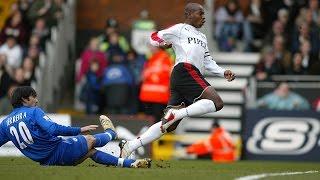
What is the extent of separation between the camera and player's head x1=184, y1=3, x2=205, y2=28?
567 inches

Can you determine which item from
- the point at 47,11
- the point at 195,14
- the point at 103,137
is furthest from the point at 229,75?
the point at 47,11

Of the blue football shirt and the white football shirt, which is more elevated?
the white football shirt

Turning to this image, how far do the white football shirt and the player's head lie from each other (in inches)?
2.9

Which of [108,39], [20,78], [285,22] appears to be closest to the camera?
[20,78]

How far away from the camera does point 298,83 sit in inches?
873

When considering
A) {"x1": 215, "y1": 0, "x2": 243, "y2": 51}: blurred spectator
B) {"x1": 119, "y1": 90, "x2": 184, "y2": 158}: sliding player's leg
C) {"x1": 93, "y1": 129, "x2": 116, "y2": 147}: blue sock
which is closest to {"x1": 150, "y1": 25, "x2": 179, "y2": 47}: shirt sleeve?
{"x1": 119, "y1": 90, "x2": 184, "y2": 158}: sliding player's leg

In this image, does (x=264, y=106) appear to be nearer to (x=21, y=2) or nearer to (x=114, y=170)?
(x=21, y=2)

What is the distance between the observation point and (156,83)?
21.9 metres

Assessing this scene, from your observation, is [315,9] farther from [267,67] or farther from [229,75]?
[229,75]

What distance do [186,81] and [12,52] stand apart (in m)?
10.2

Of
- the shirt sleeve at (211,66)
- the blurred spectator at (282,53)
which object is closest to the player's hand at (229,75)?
the shirt sleeve at (211,66)

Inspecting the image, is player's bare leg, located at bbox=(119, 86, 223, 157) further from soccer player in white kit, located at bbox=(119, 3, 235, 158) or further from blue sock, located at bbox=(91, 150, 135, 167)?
blue sock, located at bbox=(91, 150, 135, 167)

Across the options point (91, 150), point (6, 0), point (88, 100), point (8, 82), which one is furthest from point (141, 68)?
point (91, 150)

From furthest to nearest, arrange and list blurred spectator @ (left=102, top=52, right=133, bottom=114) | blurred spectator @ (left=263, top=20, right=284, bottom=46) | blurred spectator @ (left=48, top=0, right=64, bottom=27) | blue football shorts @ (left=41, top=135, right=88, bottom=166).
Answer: blurred spectator @ (left=48, top=0, right=64, bottom=27) → blurred spectator @ (left=263, top=20, right=284, bottom=46) → blurred spectator @ (left=102, top=52, right=133, bottom=114) → blue football shorts @ (left=41, top=135, right=88, bottom=166)
